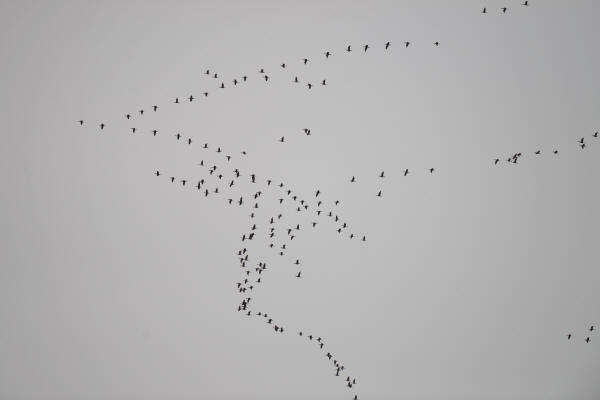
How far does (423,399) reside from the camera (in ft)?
310

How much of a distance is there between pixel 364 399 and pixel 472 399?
18.5 m

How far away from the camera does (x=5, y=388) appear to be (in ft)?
276

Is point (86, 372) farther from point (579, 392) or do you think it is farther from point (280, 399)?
point (579, 392)

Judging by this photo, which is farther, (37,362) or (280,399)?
(280,399)

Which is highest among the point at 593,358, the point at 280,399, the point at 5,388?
the point at 593,358

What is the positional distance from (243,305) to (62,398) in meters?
62.5

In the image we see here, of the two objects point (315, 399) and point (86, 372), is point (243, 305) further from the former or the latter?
point (315, 399)

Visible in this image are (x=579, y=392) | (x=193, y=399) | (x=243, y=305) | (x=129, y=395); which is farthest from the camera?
(x=193, y=399)

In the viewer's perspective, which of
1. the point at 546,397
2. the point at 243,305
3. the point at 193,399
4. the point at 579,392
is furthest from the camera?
the point at 193,399

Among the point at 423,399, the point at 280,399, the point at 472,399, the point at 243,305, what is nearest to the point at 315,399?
the point at 280,399

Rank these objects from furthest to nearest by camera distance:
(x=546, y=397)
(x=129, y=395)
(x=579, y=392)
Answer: (x=129, y=395), (x=546, y=397), (x=579, y=392)

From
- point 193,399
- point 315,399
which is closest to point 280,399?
point 315,399

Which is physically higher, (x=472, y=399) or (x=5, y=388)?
(x=472, y=399)

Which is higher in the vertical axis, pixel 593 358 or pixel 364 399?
pixel 593 358
